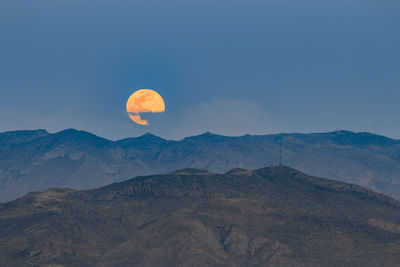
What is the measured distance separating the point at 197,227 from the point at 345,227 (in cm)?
5121

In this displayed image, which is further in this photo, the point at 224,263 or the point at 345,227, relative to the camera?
the point at 345,227

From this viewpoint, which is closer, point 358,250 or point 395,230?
point 358,250

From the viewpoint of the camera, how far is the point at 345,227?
191625 mm

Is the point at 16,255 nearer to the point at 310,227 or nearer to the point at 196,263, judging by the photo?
the point at 196,263

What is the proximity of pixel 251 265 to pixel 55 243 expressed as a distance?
67092mm

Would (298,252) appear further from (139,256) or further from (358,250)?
(139,256)

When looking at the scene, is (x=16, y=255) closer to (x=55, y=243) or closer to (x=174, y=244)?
(x=55, y=243)

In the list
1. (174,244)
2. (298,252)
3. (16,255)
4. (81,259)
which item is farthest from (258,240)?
(16,255)

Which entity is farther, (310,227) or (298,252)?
(310,227)

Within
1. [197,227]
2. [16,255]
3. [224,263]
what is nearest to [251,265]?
[224,263]

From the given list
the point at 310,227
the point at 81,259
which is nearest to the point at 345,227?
the point at 310,227

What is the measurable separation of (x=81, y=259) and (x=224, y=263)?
4760cm

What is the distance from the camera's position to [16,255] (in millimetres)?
183750

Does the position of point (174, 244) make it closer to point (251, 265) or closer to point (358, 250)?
point (251, 265)
